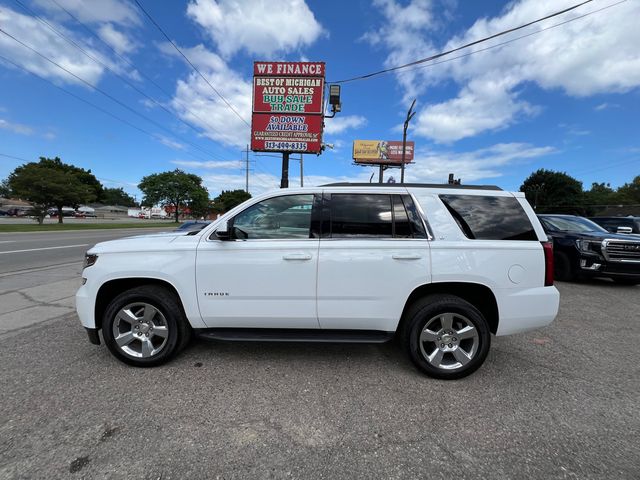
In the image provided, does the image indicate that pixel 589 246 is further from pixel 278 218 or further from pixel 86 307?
pixel 86 307

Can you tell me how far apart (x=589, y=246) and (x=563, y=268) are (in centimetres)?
76

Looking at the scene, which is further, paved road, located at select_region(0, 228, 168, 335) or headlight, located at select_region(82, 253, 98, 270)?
paved road, located at select_region(0, 228, 168, 335)

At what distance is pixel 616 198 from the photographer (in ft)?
238

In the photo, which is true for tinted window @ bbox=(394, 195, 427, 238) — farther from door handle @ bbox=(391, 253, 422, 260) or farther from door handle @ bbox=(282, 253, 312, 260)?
door handle @ bbox=(282, 253, 312, 260)

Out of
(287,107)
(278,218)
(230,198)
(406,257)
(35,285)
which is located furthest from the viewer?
(230,198)

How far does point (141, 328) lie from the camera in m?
3.15

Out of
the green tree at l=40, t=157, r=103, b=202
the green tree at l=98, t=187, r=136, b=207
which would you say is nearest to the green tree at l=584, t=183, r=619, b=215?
the green tree at l=40, t=157, r=103, b=202

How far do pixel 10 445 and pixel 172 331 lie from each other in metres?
1.27

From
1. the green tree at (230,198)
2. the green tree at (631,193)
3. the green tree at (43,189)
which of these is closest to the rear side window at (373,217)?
the green tree at (43,189)

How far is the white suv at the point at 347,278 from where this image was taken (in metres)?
3.00

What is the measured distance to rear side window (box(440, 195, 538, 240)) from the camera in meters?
3.07

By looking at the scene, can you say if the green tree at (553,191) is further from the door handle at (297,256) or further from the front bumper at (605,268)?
the door handle at (297,256)

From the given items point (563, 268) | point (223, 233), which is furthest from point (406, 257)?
point (563, 268)

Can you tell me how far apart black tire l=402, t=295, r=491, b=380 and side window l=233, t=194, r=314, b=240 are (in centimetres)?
132
